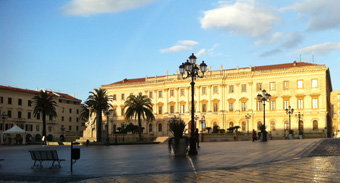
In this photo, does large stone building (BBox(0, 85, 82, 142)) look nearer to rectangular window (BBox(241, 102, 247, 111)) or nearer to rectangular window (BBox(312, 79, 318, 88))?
rectangular window (BBox(241, 102, 247, 111))

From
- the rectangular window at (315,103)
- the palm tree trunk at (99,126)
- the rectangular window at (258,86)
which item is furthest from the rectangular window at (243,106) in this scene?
the palm tree trunk at (99,126)

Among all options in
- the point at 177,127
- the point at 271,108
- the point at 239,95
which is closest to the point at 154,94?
the point at 239,95

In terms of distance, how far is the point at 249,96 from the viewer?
72375mm

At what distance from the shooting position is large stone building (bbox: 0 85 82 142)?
72.6 metres

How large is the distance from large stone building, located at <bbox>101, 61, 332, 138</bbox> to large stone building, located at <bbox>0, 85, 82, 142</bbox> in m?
13.7

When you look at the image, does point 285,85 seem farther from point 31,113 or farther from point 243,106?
point 31,113

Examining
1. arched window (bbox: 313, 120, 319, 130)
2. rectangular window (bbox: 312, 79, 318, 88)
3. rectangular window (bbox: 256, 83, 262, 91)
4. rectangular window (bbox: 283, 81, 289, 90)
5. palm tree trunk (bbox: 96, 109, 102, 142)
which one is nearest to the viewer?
palm tree trunk (bbox: 96, 109, 102, 142)

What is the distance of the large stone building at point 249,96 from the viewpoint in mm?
65938

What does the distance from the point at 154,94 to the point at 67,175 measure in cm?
7129

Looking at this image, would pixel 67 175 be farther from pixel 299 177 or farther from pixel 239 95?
pixel 239 95

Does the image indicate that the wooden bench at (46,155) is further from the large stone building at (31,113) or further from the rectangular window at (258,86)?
the rectangular window at (258,86)

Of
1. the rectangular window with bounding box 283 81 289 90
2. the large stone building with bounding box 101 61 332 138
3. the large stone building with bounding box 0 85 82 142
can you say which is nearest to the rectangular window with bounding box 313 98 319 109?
the large stone building with bounding box 101 61 332 138

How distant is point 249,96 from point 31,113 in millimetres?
45145

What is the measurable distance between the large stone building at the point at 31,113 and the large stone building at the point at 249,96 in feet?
45.0
